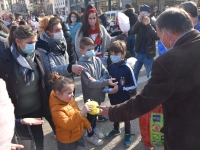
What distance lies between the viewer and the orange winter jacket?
210cm

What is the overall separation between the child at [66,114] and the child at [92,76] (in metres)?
0.45

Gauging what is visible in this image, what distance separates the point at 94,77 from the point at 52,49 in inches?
26.5

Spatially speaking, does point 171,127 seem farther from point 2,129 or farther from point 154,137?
point 2,129

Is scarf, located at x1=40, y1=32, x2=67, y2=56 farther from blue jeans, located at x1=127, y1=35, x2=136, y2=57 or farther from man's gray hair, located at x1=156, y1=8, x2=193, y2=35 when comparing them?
blue jeans, located at x1=127, y1=35, x2=136, y2=57

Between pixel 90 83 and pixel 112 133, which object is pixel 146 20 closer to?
pixel 90 83

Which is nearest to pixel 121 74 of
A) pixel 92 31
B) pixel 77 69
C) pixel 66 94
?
pixel 77 69

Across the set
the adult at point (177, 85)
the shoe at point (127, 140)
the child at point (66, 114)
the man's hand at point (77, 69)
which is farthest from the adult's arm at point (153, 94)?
the shoe at point (127, 140)

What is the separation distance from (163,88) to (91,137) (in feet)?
6.04

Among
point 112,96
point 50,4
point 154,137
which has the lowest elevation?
point 154,137

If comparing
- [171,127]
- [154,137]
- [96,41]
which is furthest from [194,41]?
[96,41]

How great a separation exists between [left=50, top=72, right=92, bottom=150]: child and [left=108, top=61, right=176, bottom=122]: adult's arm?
0.55 m

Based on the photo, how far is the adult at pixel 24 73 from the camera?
6.53 feet

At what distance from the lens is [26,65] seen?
81.4 inches

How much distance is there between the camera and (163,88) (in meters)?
1.44
